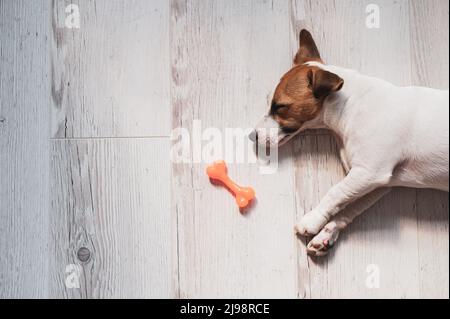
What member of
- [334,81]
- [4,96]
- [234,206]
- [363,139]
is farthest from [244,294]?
[4,96]

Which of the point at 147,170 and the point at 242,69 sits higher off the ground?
the point at 242,69

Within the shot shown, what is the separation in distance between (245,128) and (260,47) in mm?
269

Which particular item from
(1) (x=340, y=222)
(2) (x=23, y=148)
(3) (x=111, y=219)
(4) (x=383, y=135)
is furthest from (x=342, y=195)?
(2) (x=23, y=148)

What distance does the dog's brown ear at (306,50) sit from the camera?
1417mm

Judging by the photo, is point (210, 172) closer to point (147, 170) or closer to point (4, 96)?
point (147, 170)

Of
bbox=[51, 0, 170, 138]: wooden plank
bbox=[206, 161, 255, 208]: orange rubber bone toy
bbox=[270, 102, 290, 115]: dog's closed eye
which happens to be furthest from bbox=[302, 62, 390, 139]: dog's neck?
bbox=[51, 0, 170, 138]: wooden plank

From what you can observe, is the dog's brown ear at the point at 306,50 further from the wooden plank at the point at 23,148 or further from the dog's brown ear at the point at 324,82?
the wooden plank at the point at 23,148

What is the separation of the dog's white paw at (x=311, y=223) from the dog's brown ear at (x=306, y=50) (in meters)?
0.46

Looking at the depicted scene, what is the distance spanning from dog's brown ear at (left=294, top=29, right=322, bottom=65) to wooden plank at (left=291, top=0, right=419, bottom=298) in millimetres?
107

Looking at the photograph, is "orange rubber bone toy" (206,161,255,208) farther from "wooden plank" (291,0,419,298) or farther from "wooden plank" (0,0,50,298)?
"wooden plank" (0,0,50,298)

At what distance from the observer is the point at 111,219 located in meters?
1.50

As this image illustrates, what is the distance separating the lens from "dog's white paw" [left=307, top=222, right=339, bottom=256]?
1.42m

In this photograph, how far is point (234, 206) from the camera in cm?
150

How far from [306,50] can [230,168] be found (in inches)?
16.9
